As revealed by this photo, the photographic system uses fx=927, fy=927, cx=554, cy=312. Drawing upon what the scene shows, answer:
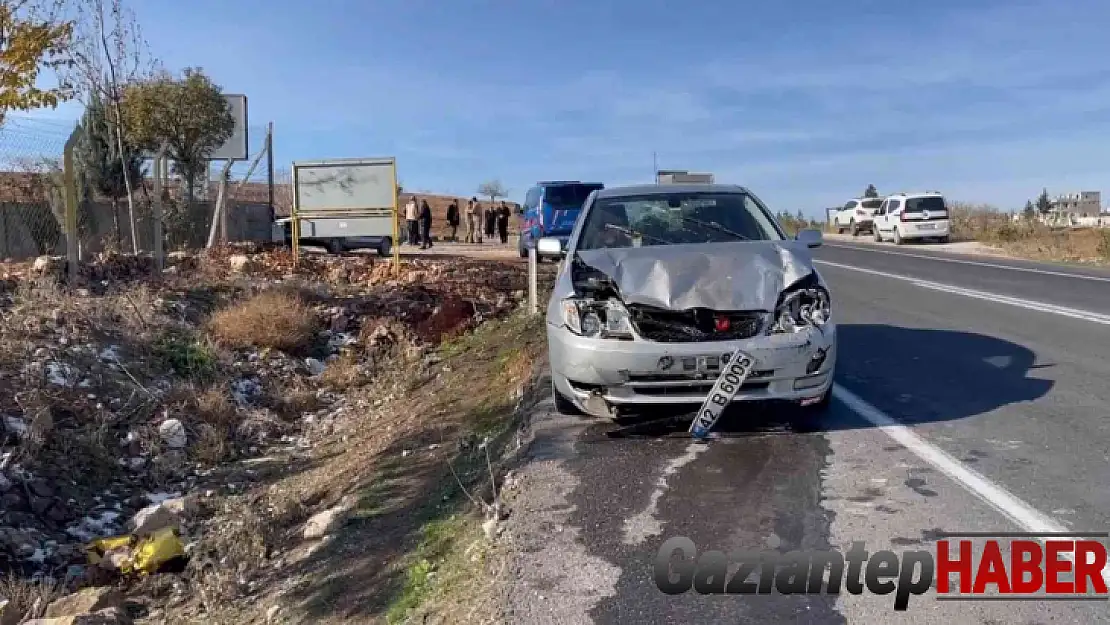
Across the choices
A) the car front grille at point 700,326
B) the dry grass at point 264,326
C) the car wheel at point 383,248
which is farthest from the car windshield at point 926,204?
the car front grille at point 700,326

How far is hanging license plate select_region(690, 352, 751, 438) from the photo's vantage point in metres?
5.27

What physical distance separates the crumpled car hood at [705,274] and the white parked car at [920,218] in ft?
96.6

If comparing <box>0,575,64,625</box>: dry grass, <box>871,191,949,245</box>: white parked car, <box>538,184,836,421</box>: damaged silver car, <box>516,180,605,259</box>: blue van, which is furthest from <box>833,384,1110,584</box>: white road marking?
<box>871,191,949,245</box>: white parked car

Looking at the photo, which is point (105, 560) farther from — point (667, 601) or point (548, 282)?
point (548, 282)

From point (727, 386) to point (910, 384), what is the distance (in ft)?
8.22

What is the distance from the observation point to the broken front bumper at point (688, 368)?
5293mm

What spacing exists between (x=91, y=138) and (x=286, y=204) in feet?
40.7

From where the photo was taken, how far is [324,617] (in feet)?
15.1

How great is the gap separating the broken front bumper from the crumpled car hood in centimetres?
26

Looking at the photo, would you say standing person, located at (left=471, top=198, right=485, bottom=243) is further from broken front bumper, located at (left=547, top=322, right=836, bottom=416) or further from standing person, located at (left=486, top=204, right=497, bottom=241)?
broken front bumper, located at (left=547, top=322, right=836, bottom=416)

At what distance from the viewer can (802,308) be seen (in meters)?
5.58

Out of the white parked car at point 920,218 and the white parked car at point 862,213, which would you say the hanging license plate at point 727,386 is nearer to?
the white parked car at point 920,218

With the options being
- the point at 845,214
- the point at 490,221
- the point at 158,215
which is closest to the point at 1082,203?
the point at 845,214

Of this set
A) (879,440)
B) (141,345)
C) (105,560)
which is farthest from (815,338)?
(141,345)
